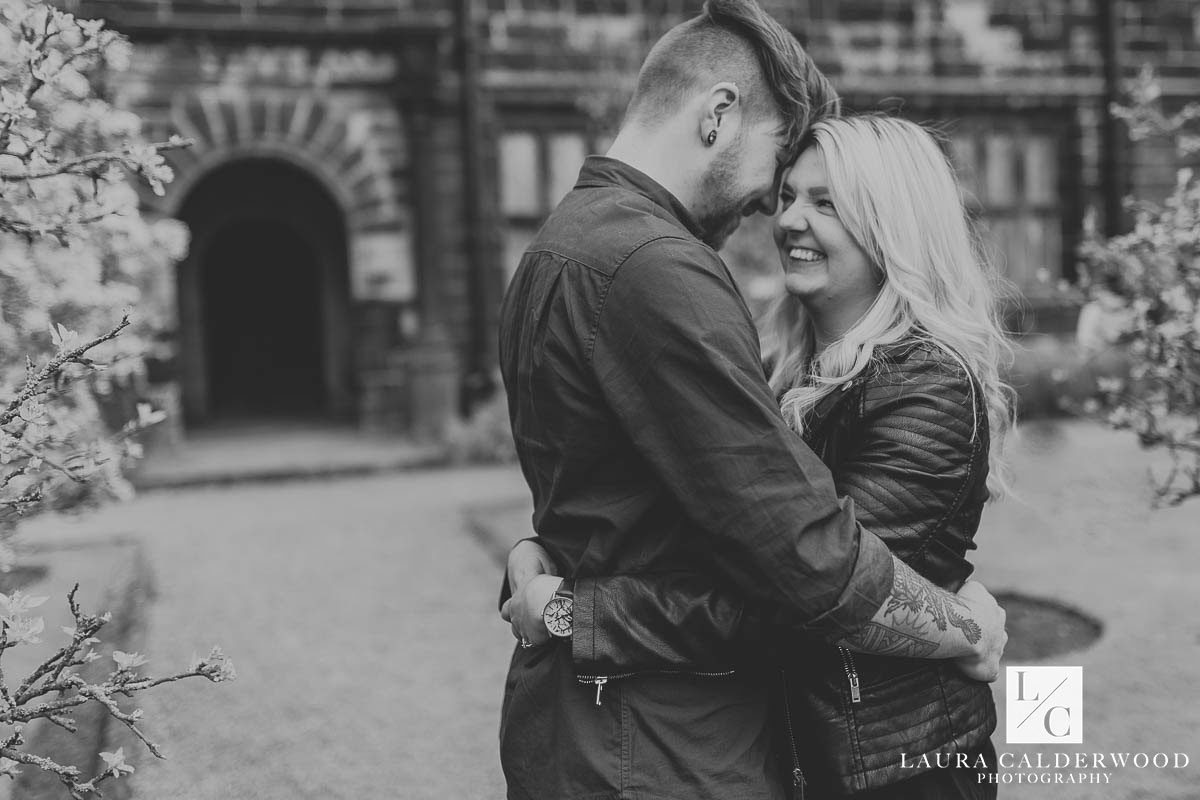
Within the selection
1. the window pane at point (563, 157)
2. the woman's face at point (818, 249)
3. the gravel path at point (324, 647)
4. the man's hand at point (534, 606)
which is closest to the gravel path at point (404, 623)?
the gravel path at point (324, 647)

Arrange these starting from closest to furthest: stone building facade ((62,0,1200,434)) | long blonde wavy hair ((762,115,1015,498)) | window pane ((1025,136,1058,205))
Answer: long blonde wavy hair ((762,115,1015,498))
stone building facade ((62,0,1200,434))
window pane ((1025,136,1058,205))

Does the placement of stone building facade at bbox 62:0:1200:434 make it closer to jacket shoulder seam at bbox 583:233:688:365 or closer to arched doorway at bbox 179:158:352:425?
arched doorway at bbox 179:158:352:425

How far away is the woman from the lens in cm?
190

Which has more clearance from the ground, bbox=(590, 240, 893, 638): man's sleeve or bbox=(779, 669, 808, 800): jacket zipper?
bbox=(590, 240, 893, 638): man's sleeve

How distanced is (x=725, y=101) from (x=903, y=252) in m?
0.49

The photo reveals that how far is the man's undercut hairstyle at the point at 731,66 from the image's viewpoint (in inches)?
83.9

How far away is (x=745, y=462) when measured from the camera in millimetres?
1722

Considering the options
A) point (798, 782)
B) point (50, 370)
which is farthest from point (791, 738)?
point (50, 370)

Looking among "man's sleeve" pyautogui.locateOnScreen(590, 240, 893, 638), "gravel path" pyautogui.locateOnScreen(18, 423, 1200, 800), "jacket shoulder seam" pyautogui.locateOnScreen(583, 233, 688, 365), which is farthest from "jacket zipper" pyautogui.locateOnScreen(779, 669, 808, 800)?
"gravel path" pyautogui.locateOnScreen(18, 423, 1200, 800)

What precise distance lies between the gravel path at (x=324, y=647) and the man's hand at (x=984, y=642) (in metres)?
1.94

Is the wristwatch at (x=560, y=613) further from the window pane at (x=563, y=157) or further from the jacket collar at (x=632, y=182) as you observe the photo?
the window pane at (x=563, y=157)

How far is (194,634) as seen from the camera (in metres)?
5.14

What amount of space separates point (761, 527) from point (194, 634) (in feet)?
13.6

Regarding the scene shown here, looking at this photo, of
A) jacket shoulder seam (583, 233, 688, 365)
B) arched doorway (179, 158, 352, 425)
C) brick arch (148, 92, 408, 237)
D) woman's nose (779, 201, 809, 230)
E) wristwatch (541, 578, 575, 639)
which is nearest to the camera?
jacket shoulder seam (583, 233, 688, 365)
